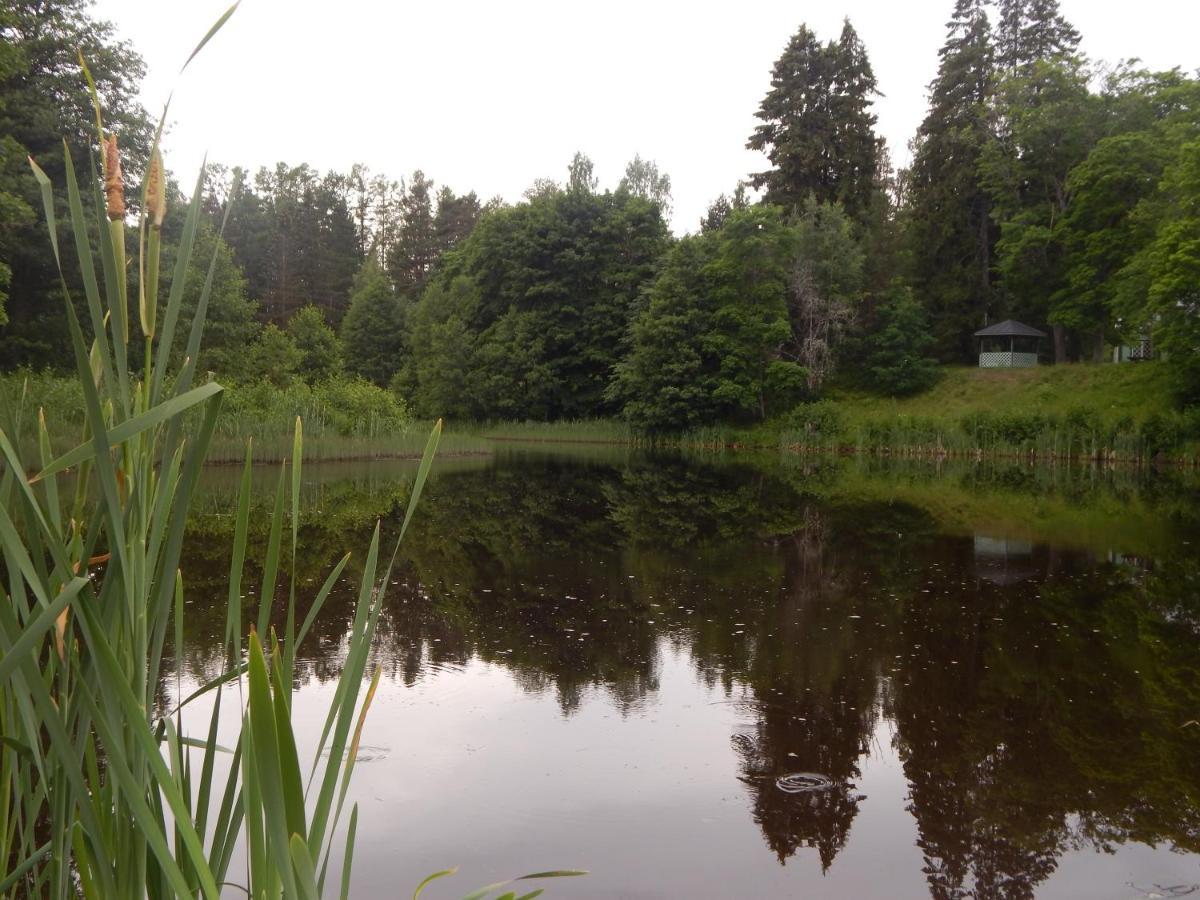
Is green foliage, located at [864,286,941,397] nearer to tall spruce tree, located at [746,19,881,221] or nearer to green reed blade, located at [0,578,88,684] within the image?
tall spruce tree, located at [746,19,881,221]

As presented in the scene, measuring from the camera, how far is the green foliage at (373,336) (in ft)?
145

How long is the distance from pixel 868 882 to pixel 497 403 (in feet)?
114

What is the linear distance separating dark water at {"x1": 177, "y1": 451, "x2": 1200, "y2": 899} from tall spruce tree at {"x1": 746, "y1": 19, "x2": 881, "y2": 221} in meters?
29.2

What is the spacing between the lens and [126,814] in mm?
1136

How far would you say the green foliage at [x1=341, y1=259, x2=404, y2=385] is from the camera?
145ft

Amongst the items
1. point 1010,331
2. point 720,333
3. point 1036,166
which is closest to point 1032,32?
point 1036,166

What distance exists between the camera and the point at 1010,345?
31.1m

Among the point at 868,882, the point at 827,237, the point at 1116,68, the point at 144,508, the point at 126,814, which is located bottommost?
the point at 868,882

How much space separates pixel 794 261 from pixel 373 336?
21575 mm

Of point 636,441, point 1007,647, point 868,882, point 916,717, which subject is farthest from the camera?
point 636,441

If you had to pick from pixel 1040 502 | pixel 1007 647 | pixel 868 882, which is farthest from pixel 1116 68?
pixel 868 882

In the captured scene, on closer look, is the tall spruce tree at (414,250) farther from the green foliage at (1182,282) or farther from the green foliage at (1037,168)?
the green foliage at (1182,282)

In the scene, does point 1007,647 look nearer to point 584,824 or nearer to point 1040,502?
point 584,824

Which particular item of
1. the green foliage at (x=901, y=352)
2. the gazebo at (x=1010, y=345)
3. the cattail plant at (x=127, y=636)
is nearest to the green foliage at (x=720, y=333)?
the green foliage at (x=901, y=352)
